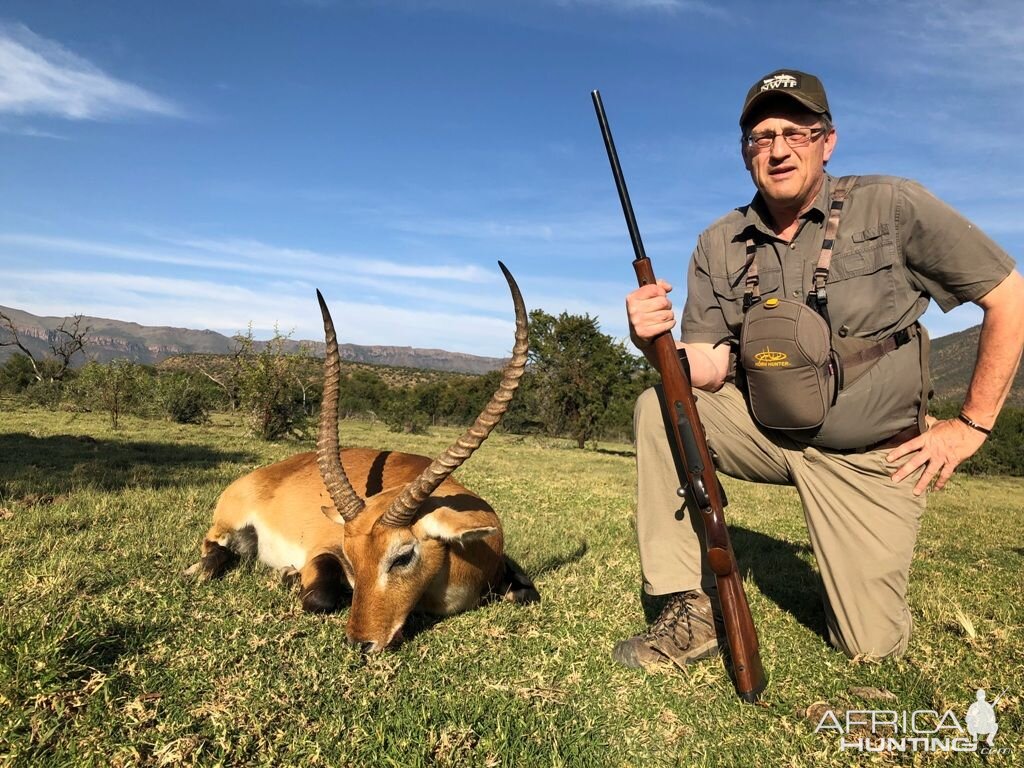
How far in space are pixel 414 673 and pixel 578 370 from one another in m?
27.4

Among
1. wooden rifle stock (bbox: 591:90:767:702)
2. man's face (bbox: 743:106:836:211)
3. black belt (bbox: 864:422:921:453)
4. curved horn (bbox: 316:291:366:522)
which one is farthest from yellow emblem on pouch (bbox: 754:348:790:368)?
curved horn (bbox: 316:291:366:522)

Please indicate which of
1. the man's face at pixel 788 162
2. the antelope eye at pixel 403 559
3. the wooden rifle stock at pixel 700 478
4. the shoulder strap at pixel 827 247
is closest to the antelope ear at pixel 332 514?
the antelope eye at pixel 403 559

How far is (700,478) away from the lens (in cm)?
344

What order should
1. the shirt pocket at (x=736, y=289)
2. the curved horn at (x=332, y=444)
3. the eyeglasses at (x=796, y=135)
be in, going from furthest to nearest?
1. the curved horn at (x=332, y=444)
2. the shirt pocket at (x=736, y=289)
3. the eyeglasses at (x=796, y=135)

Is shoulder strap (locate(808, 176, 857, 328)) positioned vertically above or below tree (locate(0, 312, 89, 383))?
above

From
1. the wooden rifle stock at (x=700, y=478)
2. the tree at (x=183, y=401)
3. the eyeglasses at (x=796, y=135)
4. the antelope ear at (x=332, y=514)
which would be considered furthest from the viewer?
the tree at (x=183, y=401)

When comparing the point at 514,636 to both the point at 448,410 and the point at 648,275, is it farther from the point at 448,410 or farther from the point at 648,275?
the point at 448,410

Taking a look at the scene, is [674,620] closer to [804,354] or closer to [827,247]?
[804,354]

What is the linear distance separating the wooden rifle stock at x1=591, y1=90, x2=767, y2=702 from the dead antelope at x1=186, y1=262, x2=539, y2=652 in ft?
A: 2.95

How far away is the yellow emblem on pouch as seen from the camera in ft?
11.6

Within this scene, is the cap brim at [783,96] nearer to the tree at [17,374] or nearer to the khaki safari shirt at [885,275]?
the khaki safari shirt at [885,275]

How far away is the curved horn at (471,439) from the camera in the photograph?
340 centimetres

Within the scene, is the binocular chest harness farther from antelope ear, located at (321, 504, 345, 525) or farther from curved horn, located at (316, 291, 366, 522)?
antelope ear, located at (321, 504, 345, 525)

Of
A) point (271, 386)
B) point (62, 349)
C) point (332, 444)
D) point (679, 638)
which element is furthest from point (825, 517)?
point (62, 349)
